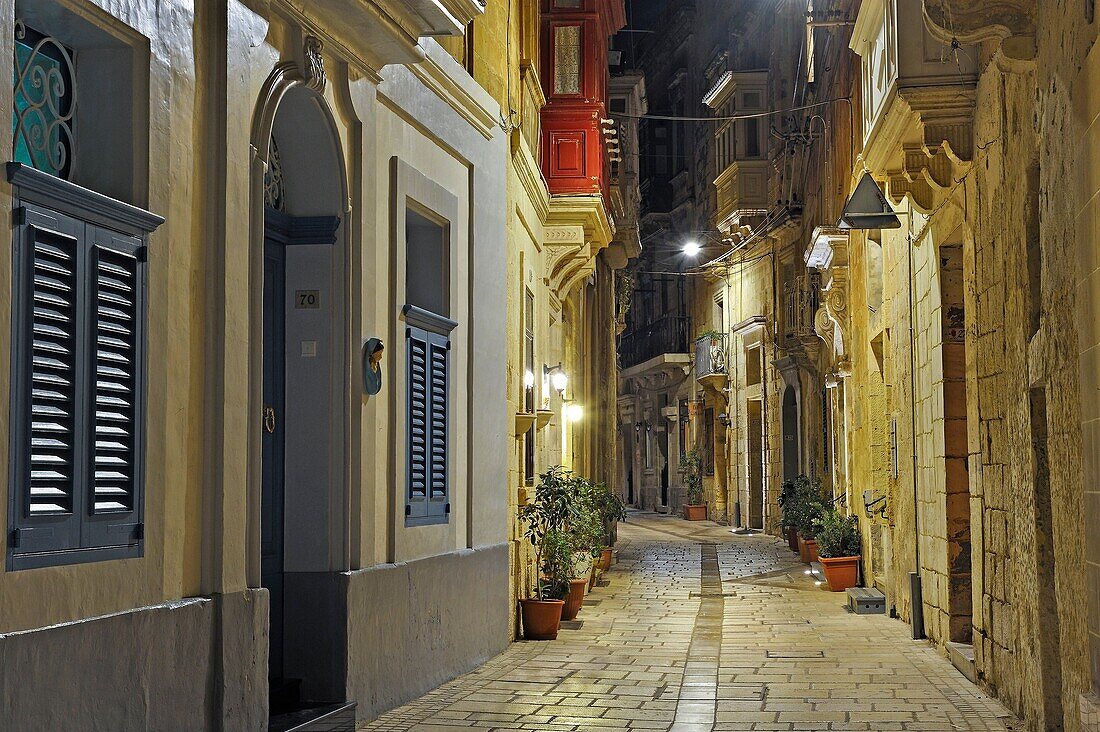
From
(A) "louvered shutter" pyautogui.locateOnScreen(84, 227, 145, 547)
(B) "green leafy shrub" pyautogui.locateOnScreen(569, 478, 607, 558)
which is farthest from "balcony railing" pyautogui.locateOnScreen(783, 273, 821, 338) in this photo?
(A) "louvered shutter" pyautogui.locateOnScreen(84, 227, 145, 547)

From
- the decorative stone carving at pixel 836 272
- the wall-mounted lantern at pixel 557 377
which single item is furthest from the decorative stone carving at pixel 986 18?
the wall-mounted lantern at pixel 557 377

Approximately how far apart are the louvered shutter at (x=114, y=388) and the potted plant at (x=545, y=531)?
741cm

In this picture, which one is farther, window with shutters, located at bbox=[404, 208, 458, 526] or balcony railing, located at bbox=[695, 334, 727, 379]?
balcony railing, located at bbox=[695, 334, 727, 379]

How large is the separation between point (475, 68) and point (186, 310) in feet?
20.6

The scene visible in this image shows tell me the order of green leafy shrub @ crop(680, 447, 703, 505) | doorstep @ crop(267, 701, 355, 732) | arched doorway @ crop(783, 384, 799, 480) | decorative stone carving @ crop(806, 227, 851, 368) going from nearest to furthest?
doorstep @ crop(267, 701, 355, 732) → decorative stone carving @ crop(806, 227, 851, 368) → arched doorway @ crop(783, 384, 799, 480) → green leafy shrub @ crop(680, 447, 703, 505)

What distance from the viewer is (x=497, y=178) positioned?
12000mm

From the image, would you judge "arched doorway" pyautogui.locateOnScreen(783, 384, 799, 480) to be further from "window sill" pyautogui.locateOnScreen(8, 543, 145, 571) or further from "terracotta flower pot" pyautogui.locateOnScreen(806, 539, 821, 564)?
"window sill" pyautogui.locateOnScreen(8, 543, 145, 571)

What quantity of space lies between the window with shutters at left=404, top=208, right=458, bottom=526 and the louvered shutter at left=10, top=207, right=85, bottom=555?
4.30 metres

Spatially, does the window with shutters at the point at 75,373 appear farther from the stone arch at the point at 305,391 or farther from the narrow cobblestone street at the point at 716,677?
the narrow cobblestone street at the point at 716,677

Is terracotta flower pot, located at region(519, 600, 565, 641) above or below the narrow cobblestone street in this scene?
above

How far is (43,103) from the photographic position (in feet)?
17.4

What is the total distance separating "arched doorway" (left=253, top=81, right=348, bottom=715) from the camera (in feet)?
26.1

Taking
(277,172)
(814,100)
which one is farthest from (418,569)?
(814,100)

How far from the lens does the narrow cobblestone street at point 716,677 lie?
8250mm
